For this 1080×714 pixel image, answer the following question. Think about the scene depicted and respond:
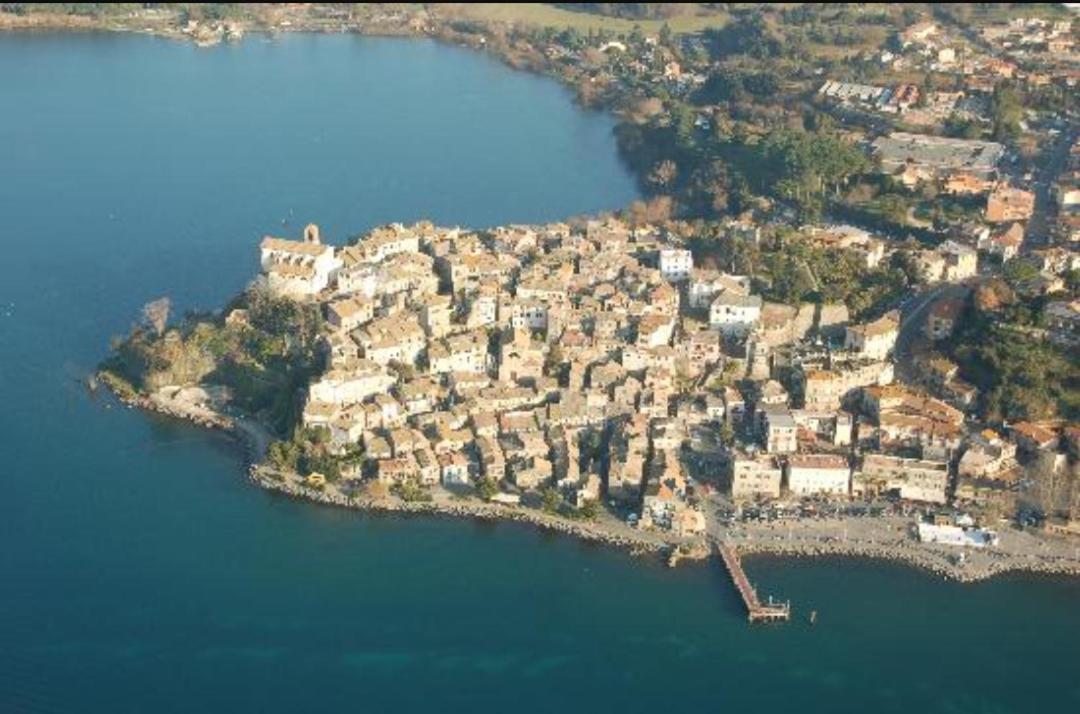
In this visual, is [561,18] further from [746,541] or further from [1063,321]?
[746,541]

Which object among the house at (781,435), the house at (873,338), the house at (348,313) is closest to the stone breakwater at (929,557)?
the house at (781,435)

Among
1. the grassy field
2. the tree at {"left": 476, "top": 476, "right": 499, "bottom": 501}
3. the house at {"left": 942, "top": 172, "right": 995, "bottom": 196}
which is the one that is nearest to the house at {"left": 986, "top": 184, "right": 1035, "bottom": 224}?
the house at {"left": 942, "top": 172, "right": 995, "bottom": 196}

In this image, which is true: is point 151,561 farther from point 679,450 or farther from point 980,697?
point 980,697

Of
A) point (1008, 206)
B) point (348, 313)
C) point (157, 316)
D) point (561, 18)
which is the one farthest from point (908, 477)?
point (561, 18)

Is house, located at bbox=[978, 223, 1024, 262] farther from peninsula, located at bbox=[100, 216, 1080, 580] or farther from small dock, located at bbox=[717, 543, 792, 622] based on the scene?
small dock, located at bbox=[717, 543, 792, 622]

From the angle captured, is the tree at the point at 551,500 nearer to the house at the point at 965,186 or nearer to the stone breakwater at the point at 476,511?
the stone breakwater at the point at 476,511
